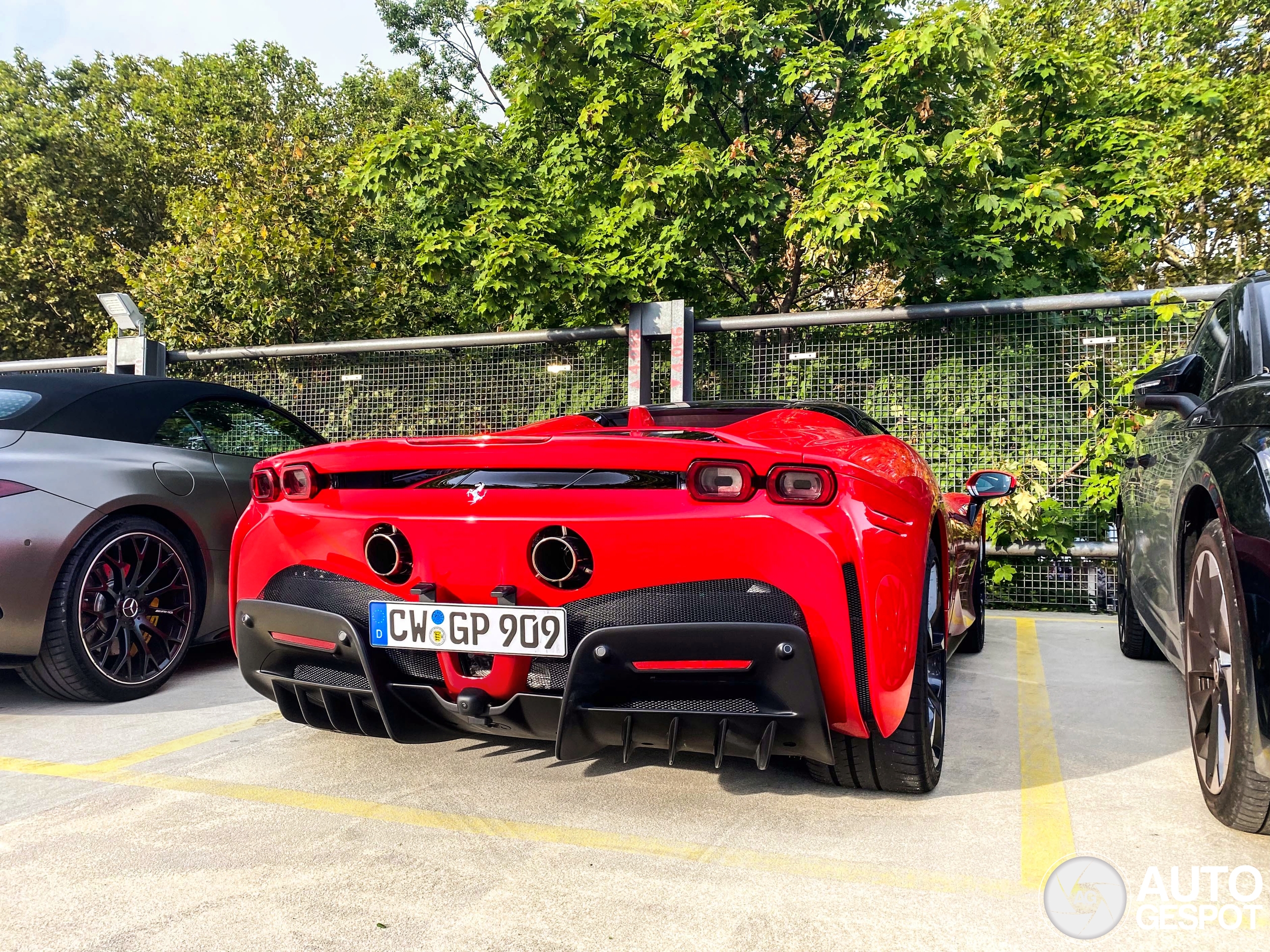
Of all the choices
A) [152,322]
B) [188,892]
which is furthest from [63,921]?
[152,322]

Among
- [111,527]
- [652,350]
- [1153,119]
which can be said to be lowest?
[111,527]

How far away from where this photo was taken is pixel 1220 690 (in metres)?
2.44

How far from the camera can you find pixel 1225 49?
18.2m

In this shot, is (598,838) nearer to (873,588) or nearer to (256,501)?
(873,588)

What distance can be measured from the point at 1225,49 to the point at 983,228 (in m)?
14.6

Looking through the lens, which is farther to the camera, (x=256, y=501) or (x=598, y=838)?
(x=256, y=501)

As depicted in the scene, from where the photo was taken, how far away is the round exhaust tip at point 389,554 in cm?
254

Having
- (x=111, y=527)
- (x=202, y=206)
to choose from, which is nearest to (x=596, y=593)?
(x=111, y=527)

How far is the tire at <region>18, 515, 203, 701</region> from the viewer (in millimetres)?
3643

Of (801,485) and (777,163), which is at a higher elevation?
(777,163)

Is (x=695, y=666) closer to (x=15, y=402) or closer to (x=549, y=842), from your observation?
(x=549, y=842)

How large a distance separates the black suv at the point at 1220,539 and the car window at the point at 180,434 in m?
4.16

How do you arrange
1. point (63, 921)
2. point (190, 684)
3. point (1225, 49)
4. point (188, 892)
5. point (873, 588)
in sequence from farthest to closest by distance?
point (1225, 49) < point (190, 684) < point (873, 588) < point (188, 892) < point (63, 921)

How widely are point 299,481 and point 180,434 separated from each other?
6.53 ft
